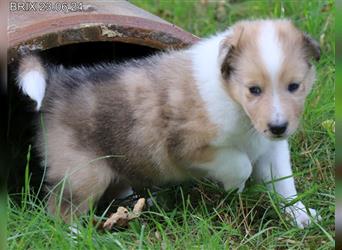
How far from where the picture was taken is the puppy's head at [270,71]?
111 inches

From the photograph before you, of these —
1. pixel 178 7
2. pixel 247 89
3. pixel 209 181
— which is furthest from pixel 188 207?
pixel 178 7

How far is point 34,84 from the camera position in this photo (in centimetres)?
316

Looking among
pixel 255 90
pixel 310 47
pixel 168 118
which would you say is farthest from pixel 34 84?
pixel 310 47

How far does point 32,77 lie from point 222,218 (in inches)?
45.1

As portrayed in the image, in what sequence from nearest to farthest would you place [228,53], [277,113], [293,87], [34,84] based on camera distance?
1. [277,113]
2. [293,87]
3. [228,53]
4. [34,84]

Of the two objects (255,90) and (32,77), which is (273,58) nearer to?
(255,90)

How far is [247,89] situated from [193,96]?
363 mm

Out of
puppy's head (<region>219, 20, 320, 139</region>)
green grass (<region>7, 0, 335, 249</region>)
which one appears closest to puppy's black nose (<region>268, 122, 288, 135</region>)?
puppy's head (<region>219, 20, 320, 139</region>)

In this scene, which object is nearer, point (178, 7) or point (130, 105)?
point (130, 105)

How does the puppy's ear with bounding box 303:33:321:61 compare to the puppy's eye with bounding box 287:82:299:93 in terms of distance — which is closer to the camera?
the puppy's eye with bounding box 287:82:299:93

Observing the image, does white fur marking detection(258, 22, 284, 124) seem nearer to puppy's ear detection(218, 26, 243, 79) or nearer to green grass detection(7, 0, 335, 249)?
puppy's ear detection(218, 26, 243, 79)

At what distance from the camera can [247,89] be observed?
9.56 feet

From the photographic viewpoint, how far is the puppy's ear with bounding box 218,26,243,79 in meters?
3.02

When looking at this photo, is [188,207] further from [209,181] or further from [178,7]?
[178,7]
